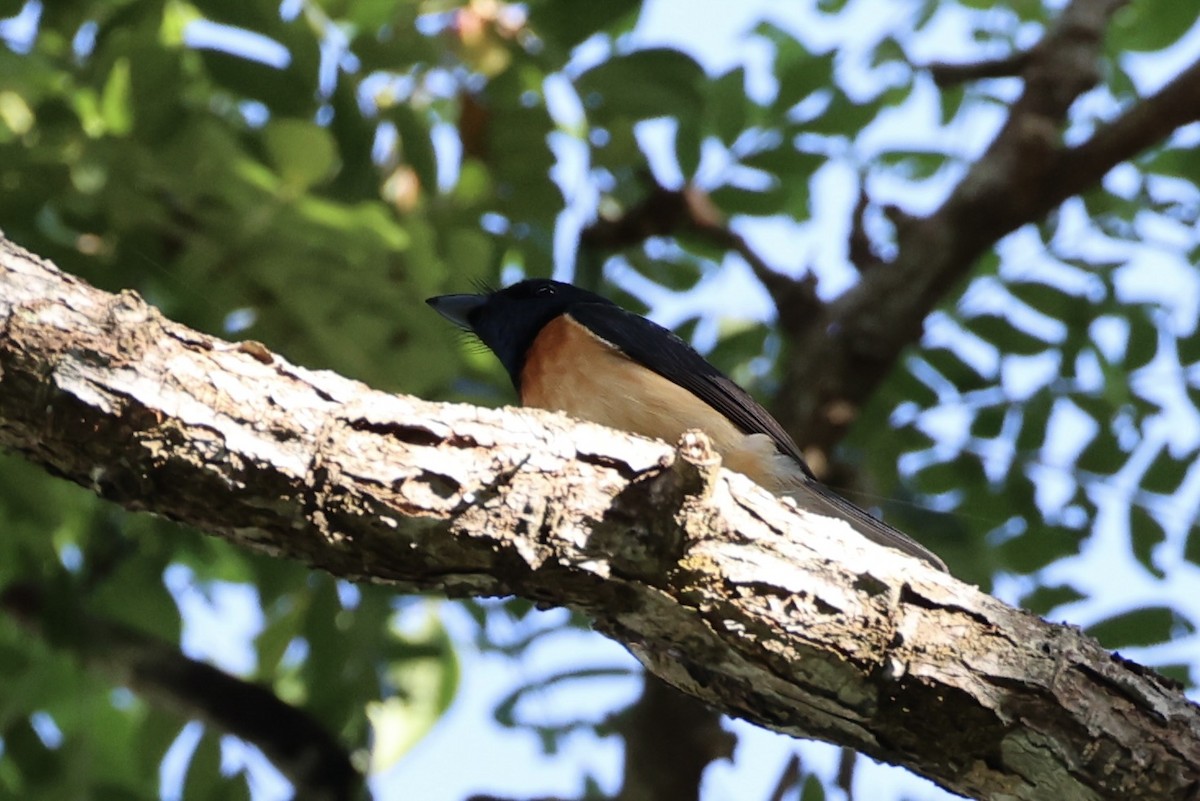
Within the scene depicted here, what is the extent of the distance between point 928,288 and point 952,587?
2972 mm

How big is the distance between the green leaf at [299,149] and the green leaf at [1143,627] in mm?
3011

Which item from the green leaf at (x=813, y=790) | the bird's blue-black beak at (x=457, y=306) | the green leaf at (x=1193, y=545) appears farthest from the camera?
the green leaf at (x=1193, y=545)

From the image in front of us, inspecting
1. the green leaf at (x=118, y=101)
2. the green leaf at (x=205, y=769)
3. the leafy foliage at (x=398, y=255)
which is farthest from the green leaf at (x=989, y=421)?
the green leaf at (x=118, y=101)

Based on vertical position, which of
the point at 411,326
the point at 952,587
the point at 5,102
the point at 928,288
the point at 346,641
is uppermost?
the point at 928,288

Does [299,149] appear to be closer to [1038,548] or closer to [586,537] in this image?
[586,537]

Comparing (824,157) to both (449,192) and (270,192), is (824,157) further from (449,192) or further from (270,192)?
(270,192)

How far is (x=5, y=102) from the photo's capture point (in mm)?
4688

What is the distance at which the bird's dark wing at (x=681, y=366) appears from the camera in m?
4.44

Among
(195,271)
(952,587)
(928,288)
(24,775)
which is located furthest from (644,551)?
(928,288)

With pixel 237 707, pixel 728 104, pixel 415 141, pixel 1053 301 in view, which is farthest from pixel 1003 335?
pixel 237 707

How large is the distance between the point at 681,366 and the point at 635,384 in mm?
231

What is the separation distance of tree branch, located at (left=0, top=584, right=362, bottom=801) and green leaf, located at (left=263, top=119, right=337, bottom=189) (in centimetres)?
162

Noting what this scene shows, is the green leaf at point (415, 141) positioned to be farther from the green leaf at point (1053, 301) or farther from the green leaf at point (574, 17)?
Result: the green leaf at point (1053, 301)

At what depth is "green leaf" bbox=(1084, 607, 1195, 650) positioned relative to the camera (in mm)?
4430
